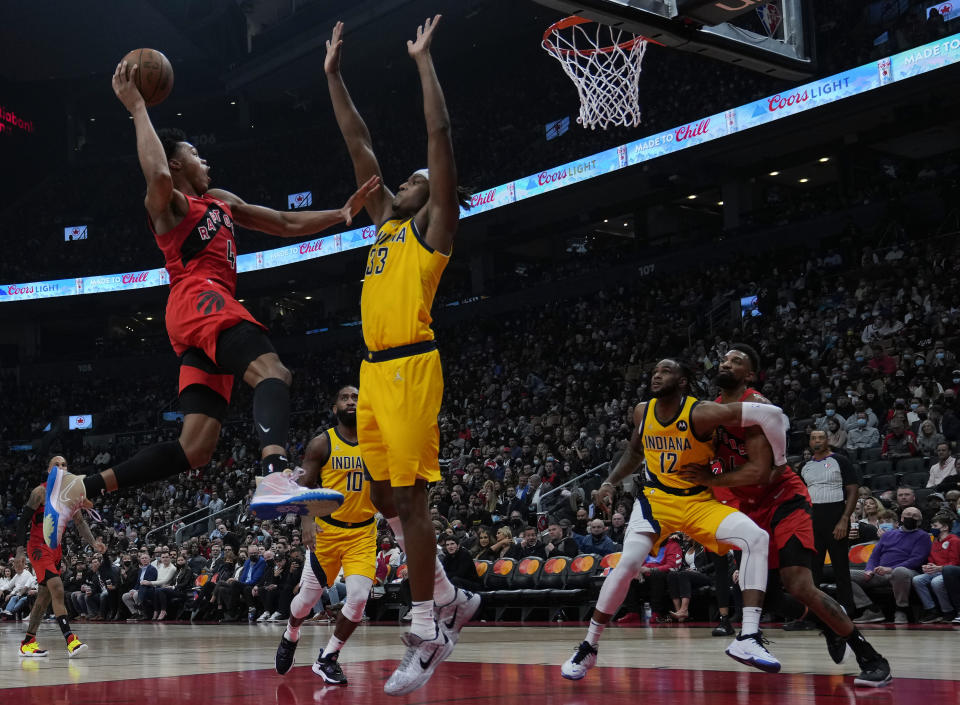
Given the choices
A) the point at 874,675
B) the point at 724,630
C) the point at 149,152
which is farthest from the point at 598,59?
the point at 874,675

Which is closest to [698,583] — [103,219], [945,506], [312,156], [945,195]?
[945,506]

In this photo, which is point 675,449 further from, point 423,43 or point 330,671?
point 423,43

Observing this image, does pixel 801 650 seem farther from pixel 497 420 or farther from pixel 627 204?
pixel 627 204

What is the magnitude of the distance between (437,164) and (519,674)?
291 cm

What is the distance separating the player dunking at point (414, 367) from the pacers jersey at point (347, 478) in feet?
6.66

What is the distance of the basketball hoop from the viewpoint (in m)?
13.1

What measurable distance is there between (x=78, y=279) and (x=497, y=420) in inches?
778

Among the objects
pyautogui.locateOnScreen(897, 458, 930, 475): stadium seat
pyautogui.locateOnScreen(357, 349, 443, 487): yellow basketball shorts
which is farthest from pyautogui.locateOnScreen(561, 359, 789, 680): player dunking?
pyautogui.locateOnScreen(897, 458, 930, 475): stadium seat

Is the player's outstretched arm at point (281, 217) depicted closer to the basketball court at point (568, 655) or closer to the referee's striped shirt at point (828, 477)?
the basketball court at point (568, 655)

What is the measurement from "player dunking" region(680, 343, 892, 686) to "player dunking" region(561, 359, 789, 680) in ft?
0.28

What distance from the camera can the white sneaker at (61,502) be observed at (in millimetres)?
4629

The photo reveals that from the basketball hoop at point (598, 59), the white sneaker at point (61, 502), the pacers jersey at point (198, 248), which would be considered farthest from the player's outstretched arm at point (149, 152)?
the basketball hoop at point (598, 59)

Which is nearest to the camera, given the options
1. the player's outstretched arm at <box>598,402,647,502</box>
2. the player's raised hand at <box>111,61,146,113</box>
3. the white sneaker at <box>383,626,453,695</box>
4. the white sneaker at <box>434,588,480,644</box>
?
the white sneaker at <box>383,626,453,695</box>

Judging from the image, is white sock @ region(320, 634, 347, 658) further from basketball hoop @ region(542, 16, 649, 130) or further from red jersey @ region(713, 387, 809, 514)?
basketball hoop @ region(542, 16, 649, 130)
